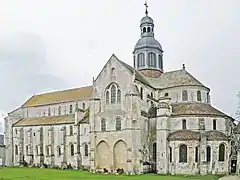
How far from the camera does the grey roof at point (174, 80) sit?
68.6m

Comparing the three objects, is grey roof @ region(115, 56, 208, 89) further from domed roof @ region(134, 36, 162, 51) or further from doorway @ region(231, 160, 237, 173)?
doorway @ region(231, 160, 237, 173)

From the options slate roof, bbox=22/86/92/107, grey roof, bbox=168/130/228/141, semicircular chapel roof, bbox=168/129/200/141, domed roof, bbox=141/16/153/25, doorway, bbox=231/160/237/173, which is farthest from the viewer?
domed roof, bbox=141/16/153/25

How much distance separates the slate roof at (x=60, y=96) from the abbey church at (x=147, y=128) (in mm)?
3302

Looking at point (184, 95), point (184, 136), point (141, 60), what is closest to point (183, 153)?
point (184, 136)

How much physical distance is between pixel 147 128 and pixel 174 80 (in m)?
11.6

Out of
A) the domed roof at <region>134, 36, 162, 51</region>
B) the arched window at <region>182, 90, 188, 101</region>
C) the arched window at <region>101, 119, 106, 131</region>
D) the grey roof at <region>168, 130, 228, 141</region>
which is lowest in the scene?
the grey roof at <region>168, 130, 228, 141</region>

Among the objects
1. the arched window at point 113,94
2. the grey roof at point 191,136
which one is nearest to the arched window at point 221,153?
the grey roof at point 191,136

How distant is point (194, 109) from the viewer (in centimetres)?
6278

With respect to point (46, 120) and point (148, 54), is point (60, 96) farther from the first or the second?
point (148, 54)

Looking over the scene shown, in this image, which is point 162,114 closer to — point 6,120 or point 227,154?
point 227,154

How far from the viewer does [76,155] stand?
73000 mm

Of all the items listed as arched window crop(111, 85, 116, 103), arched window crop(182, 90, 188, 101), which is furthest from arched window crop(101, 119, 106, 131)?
arched window crop(182, 90, 188, 101)

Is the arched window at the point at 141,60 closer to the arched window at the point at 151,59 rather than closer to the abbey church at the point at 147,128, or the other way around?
the abbey church at the point at 147,128

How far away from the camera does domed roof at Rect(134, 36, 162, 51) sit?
80625 millimetres
